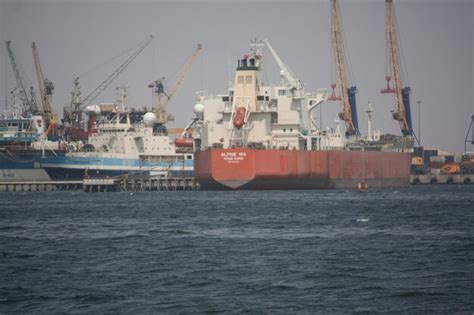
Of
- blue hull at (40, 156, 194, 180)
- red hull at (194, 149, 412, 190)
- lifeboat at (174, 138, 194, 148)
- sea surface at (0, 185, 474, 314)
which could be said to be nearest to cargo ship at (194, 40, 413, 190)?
red hull at (194, 149, 412, 190)

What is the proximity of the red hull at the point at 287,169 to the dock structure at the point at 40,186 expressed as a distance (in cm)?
2785

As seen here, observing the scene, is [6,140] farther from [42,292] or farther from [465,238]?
[42,292]

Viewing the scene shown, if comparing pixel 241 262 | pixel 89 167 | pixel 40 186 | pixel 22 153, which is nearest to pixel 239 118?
pixel 89 167

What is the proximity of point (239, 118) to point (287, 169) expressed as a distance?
6.98 metres

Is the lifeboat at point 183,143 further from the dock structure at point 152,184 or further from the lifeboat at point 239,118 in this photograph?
the lifeboat at point 239,118

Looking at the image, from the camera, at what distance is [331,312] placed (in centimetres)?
2898

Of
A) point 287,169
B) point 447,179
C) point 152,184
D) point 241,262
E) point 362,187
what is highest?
point 287,169

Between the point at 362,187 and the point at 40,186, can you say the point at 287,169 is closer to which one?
the point at 362,187

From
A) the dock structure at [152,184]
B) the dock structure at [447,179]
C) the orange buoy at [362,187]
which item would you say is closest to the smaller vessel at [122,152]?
the dock structure at [152,184]

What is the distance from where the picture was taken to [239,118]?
340ft

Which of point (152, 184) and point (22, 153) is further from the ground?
point (22, 153)

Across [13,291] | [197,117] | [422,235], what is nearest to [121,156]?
[197,117]

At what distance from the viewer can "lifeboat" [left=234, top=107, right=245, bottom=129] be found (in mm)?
103500

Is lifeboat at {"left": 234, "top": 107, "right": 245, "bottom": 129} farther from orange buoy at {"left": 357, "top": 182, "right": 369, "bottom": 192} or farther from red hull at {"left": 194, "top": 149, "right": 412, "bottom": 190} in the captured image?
orange buoy at {"left": 357, "top": 182, "right": 369, "bottom": 192}
